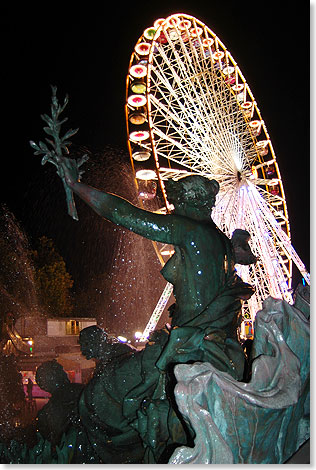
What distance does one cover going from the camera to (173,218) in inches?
137

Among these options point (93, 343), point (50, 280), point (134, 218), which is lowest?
point (50, 280)

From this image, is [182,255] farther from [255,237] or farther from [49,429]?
[255,237]

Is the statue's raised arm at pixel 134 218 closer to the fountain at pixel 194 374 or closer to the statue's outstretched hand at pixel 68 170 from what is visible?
the fountain at pixel 194 374

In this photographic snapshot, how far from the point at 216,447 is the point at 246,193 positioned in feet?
47.5

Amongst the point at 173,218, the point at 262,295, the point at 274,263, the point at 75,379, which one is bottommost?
the point at 75,379

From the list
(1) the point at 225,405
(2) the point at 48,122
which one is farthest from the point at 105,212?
(1) the point at 225,405

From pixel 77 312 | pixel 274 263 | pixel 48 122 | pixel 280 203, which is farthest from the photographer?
pixel 77 312

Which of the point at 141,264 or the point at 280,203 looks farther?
the point at 141,264

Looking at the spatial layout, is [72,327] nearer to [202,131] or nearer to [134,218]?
[202,131]

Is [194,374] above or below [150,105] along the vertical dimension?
below

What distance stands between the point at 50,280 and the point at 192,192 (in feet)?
88.9

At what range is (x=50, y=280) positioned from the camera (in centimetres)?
2967

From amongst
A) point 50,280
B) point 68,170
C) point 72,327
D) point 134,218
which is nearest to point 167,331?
point 134,218

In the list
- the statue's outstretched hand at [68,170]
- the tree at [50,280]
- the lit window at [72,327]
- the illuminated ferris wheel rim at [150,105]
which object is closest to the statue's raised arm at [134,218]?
the statue's outstretched hand at [68,170]
